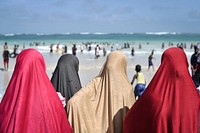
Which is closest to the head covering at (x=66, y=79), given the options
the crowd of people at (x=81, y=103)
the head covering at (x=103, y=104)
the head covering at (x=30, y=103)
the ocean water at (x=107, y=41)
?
the head covering at (x=103, y=104)

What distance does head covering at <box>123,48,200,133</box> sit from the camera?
3186mm

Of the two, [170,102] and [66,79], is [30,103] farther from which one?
[66,79]

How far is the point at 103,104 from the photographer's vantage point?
13.2 feet

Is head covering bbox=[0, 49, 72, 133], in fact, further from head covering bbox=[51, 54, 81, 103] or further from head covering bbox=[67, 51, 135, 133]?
head covering bbox=[51, 54, 81, 103]

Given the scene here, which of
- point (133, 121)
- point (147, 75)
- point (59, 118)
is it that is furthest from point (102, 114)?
point (147, 75)

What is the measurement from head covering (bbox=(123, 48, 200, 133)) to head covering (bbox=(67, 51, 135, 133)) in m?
0.48

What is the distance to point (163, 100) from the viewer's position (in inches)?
128

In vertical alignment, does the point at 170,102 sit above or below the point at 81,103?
above

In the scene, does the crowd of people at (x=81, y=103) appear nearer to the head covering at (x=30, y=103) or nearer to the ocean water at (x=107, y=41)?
the head covering at (x=30, y=103)

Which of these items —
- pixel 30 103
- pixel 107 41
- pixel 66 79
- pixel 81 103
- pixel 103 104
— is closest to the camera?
pixel 30 103

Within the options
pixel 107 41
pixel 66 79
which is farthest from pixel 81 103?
pixel 107 41

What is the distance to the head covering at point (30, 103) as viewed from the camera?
10.4 feet

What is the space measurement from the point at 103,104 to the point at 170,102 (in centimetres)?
99

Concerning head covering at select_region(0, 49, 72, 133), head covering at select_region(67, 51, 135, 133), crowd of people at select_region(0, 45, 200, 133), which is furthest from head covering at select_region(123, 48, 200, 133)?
head covering at select_region(0, 49, 72, 133)
